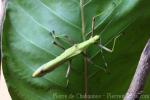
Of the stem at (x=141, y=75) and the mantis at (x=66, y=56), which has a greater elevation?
the mantis at (x=66, y=56)

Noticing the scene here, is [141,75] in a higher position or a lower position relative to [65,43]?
lower

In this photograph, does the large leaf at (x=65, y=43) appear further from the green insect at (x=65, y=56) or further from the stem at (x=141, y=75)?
the stem at (x=141, y=75)

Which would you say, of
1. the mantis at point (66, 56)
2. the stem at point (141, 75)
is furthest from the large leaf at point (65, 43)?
the stem at point (141, 75)

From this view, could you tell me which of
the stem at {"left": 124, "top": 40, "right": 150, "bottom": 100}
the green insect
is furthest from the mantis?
the stem at {"left": 124, "top": 40, "right": 150, "bottom": 100}

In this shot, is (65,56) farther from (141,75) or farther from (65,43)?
(141,75)

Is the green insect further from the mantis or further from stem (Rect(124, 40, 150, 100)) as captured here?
stem (Rect(124, 40, 150, 100))

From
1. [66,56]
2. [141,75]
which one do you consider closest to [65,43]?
[66,56]

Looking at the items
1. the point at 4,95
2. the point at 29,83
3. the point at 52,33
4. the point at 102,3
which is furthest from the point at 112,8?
the point at 4,95

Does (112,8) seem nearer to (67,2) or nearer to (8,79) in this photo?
(67,2)
